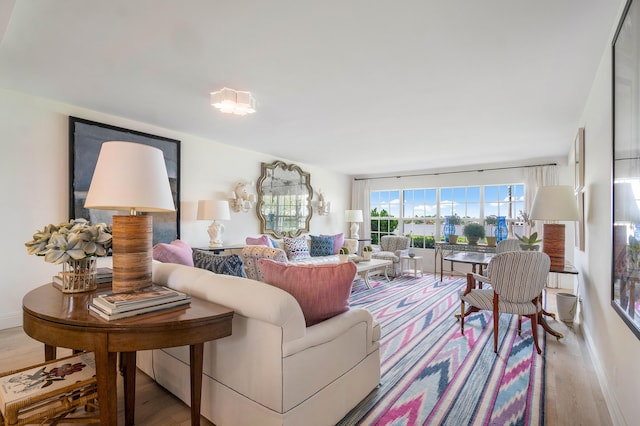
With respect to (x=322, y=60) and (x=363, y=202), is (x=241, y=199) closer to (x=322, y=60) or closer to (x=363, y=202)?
(x=322, y=60)

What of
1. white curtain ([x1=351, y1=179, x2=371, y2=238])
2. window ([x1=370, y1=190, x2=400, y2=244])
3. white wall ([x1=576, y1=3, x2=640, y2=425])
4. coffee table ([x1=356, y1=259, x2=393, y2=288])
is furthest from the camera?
Result: white curtain ([x1=351, y1=179, x2=371, y2=238])

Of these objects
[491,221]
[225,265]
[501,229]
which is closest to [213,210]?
[225,265]

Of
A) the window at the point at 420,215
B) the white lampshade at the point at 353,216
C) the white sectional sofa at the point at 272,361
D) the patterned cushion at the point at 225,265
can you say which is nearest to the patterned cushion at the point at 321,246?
the white lampshade at the point at 353,216

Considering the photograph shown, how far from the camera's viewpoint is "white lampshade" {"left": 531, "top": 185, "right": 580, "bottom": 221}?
122 inches

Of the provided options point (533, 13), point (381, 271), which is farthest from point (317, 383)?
point (381, 271)

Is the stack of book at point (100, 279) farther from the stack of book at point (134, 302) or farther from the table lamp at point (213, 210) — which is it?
the table lamp at point (213, 210)

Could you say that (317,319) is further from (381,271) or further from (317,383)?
(381,271)

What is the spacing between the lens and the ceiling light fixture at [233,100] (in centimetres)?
278

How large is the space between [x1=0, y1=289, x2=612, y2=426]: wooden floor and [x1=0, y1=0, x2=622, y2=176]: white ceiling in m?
2.30

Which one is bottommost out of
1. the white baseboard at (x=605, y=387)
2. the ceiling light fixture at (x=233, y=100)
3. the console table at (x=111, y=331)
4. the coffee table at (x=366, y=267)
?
the white baseboard at (x=605, y=387)

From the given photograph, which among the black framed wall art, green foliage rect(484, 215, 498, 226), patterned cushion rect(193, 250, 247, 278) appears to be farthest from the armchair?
patterned cushion rect(193, 250, 247, 278)

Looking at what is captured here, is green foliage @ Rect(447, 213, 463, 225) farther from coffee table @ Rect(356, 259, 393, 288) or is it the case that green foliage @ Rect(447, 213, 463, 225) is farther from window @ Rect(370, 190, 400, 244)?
coffee table @ Rect(356, 259, 393, 288)

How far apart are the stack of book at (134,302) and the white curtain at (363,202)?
22.0 ft

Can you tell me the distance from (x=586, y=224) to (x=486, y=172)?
11.8 ft
